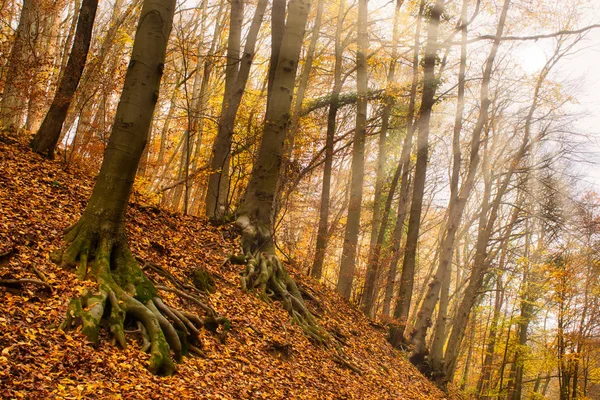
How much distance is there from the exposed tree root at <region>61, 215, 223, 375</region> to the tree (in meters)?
0.01

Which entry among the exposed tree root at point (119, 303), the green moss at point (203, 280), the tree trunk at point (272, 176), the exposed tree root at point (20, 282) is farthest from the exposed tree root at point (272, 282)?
the exposed tree root at point (20, 282)

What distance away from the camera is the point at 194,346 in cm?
555

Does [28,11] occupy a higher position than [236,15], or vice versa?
[236,15]

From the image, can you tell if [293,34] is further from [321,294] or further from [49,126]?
[321,294]

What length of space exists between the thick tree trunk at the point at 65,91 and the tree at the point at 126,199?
3.70 m

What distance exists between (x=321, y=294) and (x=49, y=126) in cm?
671

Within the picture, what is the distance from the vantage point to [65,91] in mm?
8453

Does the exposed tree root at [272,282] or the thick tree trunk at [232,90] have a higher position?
the thick tree trunk at [232,90]

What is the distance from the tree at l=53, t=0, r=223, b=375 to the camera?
5266 mm

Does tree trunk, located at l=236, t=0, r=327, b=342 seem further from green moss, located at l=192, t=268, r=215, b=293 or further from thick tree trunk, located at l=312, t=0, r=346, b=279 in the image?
thick tree trunk, located at l=312, t=0, r=346, b=279

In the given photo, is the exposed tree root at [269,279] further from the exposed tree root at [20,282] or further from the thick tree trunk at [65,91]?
the thick tree trunk at [65,91]

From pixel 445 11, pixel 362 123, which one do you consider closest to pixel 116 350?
pixel 362 123

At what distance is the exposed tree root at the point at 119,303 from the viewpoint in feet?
15.3

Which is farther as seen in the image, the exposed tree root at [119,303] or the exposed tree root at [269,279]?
the exposed tree root at [269,279]
